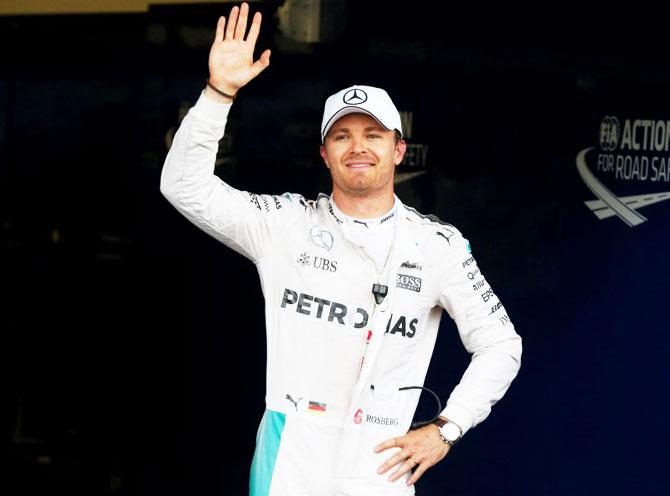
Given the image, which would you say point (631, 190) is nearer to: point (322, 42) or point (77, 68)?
point (322, 42)

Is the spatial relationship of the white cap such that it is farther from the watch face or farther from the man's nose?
the watch face

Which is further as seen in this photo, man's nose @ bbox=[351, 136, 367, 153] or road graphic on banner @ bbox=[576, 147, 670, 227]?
road graphic on banner @ bbox=[576, 147, 670, 227]

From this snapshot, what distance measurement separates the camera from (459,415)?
350 cm

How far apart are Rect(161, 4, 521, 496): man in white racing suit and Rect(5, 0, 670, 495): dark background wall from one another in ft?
3.19

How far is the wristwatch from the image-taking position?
348 centimetres

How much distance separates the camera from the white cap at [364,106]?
3500mm

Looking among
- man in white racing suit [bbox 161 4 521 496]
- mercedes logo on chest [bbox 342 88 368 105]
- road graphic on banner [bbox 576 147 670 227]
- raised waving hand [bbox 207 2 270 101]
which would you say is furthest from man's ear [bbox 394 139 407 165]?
road graphic on banner [bbox 576 147 670 227]

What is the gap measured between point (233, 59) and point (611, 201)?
1.54m

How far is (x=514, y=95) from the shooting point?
15.1 ft

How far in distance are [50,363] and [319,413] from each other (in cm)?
347

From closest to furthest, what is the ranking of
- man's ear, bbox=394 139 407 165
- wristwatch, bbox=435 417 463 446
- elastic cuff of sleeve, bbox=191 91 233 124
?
elastic cuff of sleeve, bbox=191 91 233 124
wristwatch, bbox=435 417 463 446
man's ear, bbox=394 139 407 165

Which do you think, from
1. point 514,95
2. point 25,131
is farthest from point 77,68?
point 514,95

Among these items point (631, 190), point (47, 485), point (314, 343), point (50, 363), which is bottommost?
point (47, 485)

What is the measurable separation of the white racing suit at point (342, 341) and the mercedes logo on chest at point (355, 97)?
0.92ft
